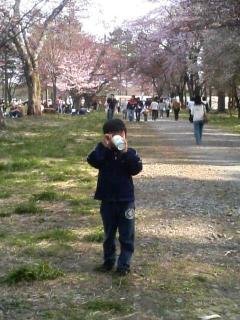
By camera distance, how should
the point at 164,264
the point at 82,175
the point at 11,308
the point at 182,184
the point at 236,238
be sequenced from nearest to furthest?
the point at 11,308 < the point at 164,264 < the point at 236,238 < the point at 182,184 < the point at 82,175

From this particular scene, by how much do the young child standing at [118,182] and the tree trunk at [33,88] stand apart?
27.5 meters

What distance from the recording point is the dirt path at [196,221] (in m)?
4.96

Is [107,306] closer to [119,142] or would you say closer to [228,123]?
[119,142]

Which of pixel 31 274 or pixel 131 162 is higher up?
pixel 131 162

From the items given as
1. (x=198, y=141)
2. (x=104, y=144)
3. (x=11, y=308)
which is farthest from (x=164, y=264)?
(x=198, y=141)

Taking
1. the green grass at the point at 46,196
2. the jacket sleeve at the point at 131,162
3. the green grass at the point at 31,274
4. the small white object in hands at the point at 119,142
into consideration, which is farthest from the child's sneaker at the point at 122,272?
the green grass at the point at 46,196

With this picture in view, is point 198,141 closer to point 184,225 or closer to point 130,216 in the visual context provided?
point 184,225

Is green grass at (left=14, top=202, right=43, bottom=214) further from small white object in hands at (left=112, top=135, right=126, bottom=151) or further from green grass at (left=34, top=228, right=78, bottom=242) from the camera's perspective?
small white object in hands at (left=112, top=135, right=126, bottom=151)

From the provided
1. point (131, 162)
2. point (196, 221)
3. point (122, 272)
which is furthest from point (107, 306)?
point (196, 221)

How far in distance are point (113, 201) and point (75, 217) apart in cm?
237

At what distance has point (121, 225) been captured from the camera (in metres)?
5.09

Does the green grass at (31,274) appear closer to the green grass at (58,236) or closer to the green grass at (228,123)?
the green grass at (58,236)

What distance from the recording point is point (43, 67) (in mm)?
58000

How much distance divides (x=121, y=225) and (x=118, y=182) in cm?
39
